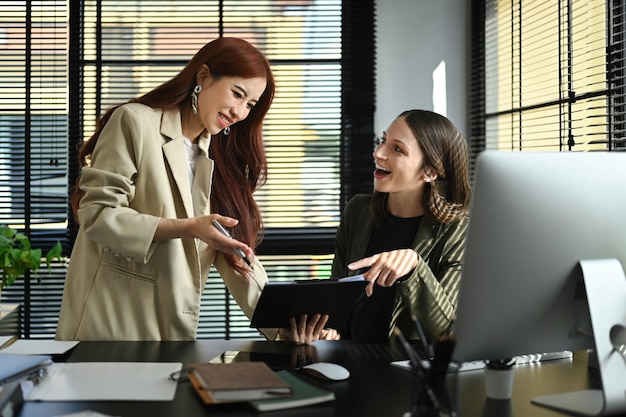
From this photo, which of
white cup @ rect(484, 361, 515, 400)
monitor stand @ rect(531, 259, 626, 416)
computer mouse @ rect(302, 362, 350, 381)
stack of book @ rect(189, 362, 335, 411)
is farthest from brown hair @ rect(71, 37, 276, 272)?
monitor stand @ rect(531, 259, 626, 416)

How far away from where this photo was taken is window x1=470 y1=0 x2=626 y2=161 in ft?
8.36

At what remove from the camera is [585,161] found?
1300 millimetres

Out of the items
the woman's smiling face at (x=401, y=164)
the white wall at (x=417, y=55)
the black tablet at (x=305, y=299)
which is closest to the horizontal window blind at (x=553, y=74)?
the white wall at (x=417, y=55)

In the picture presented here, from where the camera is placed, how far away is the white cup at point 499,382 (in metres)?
1.43

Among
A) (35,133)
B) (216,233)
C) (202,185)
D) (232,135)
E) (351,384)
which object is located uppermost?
(35,133)

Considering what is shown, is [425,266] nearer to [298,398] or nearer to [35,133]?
[298,398]

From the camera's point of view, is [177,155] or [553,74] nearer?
[177,155]

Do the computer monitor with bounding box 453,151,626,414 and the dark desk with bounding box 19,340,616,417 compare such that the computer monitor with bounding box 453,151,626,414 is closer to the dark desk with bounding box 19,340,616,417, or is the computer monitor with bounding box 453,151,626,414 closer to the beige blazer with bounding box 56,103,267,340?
the dark desk with bounding box 19,340,616,417

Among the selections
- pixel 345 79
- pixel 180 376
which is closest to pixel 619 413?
pixel 180 376

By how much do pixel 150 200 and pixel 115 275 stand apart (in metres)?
0.24

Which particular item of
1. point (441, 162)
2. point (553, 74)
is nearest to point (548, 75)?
point (553, 74)

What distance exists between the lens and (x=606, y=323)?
52.2 inches

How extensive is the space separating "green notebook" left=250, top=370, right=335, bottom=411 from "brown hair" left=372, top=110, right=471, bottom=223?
1.00 m

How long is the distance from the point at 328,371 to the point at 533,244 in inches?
21.1
